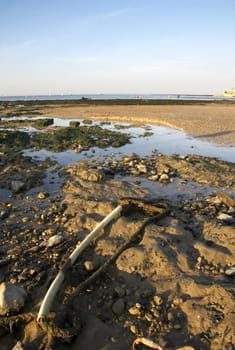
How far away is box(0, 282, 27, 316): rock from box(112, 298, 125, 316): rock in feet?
4.32

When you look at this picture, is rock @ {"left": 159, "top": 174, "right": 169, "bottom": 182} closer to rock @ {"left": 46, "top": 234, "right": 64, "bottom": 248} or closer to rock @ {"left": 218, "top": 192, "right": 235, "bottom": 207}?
rock @ {"left": 218, "top": 192, "right": 235, "bottom": 207}

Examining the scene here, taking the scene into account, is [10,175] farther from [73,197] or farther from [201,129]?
[201,129]

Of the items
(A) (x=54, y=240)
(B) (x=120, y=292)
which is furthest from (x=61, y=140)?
(B) (x=120, y=292)

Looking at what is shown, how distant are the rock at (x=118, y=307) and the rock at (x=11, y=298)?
1316mm

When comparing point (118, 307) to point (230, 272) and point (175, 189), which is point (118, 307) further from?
point (175, 189)

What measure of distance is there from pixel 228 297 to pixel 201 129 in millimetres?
18772

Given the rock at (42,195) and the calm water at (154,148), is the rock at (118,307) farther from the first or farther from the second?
the calm water at (154,148)

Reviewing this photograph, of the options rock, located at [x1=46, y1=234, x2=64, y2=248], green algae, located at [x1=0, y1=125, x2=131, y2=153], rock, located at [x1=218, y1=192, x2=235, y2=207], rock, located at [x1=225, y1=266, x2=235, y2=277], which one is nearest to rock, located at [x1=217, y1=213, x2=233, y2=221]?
rock, located at [x1=218, y1=192, x2=235, y2=207]

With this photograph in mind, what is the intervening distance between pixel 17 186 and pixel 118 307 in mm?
5996

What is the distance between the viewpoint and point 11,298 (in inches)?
169

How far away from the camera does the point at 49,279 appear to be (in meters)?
4.85

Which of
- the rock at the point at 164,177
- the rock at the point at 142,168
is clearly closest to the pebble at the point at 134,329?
the rock at the point at 164,177

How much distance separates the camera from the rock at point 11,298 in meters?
4.20

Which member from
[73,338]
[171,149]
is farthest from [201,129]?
[73,338]
